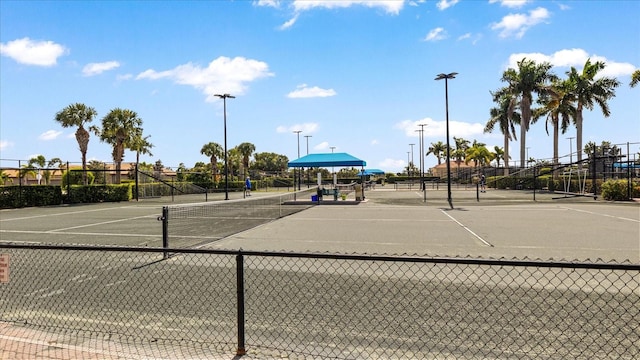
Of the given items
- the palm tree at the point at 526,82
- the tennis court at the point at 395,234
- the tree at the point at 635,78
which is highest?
the palm tree at the point at 526,82

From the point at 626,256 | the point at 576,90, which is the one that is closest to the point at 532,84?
the point at 576,90

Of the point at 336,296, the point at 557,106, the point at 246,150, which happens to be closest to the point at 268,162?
the point at 246,150

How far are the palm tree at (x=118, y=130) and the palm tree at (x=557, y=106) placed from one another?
151ft

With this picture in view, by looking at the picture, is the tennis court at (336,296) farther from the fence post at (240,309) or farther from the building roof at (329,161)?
the building roof at (329,161)

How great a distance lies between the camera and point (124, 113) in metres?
44.7

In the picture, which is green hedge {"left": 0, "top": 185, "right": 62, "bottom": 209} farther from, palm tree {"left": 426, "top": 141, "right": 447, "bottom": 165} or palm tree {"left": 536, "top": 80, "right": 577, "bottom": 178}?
palm tree {"left": 426, "top": 141, "right": 447, "bottom": 165}

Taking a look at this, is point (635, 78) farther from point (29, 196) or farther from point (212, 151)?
point (212, 151)

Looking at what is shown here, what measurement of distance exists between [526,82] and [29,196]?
5431 cm

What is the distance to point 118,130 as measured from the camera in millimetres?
43969

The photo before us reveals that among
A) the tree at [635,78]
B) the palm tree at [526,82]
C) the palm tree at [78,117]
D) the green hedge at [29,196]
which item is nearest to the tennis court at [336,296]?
the green hedge at [29,196]

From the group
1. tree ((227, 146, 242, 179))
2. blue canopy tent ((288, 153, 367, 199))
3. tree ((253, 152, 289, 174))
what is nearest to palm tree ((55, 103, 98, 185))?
blue canopy tent ((288, 153, 367, 199))

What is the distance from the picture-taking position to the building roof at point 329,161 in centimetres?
2914

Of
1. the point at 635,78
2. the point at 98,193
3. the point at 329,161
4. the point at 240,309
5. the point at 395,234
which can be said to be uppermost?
the point at 635,78

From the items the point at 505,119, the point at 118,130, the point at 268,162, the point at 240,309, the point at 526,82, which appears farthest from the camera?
the point at 268,162
